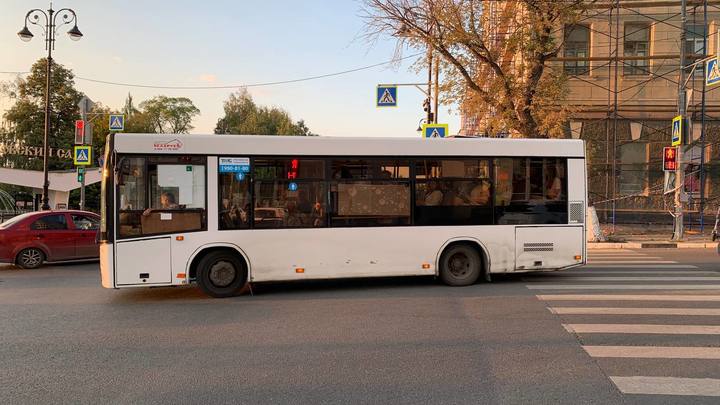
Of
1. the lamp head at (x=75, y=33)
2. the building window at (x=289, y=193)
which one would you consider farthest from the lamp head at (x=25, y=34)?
the building window at (x=289, y=193)

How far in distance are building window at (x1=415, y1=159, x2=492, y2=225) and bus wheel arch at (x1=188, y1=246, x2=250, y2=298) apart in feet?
10.8

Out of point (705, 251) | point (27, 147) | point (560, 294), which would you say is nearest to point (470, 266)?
point (560, 294)

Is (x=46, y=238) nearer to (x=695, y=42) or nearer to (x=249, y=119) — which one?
(x=695, y=42)

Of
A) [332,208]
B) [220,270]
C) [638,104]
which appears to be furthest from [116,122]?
[638,104]

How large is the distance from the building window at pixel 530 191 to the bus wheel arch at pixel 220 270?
4.89m

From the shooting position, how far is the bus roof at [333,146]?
27.1 ft

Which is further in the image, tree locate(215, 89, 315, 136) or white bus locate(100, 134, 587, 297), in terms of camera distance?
tree locate(215, 89, 315, 136)

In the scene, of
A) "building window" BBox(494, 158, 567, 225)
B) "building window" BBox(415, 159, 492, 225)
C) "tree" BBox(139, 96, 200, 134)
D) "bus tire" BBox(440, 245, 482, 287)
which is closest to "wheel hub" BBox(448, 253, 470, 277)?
"bus tire" BBox(440, 245, 482, 287)

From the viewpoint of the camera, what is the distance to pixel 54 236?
1257 centimetres

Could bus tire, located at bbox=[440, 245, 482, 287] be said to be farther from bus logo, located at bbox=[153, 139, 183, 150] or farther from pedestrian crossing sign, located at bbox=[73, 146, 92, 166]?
pedestrian crossing sign, located at bbox=[73, 146, 92, 166]

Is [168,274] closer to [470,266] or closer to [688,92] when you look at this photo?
[470,266]

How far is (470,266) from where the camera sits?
9.41 metres

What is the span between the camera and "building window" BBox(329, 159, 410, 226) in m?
8.84

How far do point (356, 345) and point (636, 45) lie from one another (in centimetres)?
2467
